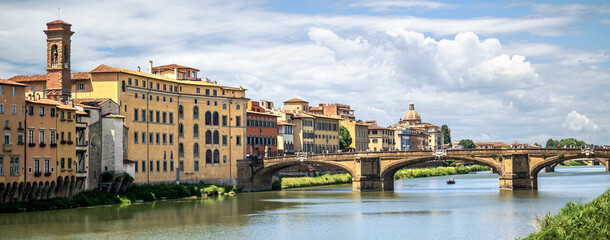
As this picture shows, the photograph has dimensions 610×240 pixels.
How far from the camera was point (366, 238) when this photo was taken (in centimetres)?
5078

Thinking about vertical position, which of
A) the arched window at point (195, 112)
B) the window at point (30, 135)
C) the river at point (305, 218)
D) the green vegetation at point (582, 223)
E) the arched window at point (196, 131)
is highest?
the arched window at point (195, 112)

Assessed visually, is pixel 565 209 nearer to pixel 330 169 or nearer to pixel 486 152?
pixel 486 152

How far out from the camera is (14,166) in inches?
2648

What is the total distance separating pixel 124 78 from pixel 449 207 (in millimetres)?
36347

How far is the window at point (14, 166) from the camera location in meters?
66.9

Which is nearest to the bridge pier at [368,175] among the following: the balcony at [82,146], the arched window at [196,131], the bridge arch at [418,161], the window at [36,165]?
the bridge arch at [418,161]

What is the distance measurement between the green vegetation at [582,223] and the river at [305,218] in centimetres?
1747

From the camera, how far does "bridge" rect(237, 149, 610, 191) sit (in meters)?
92.8

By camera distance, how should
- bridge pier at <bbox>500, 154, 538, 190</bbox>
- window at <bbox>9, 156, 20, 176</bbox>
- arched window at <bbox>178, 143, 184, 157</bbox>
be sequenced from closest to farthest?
window at <bbox>9, 156, 20, 176</bbox> < bridge pier at <bbox>500, 154, 538, 190</bbox> < arched window at <bbox>178, 143, 184, 157</bbox>

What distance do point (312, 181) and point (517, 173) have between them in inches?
1366

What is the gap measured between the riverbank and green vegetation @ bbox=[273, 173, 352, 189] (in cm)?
1000

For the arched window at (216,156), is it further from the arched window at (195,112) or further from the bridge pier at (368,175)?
the bridge pier at (368,175)

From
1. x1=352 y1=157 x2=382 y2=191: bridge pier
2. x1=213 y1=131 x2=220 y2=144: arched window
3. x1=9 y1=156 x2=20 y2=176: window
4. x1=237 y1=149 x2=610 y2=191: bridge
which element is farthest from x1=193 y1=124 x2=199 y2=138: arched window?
x1=9 y1=156 x2=20 y2=176: window

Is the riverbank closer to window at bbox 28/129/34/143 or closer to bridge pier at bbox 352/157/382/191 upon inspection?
window at bbox 28/129/34/143
